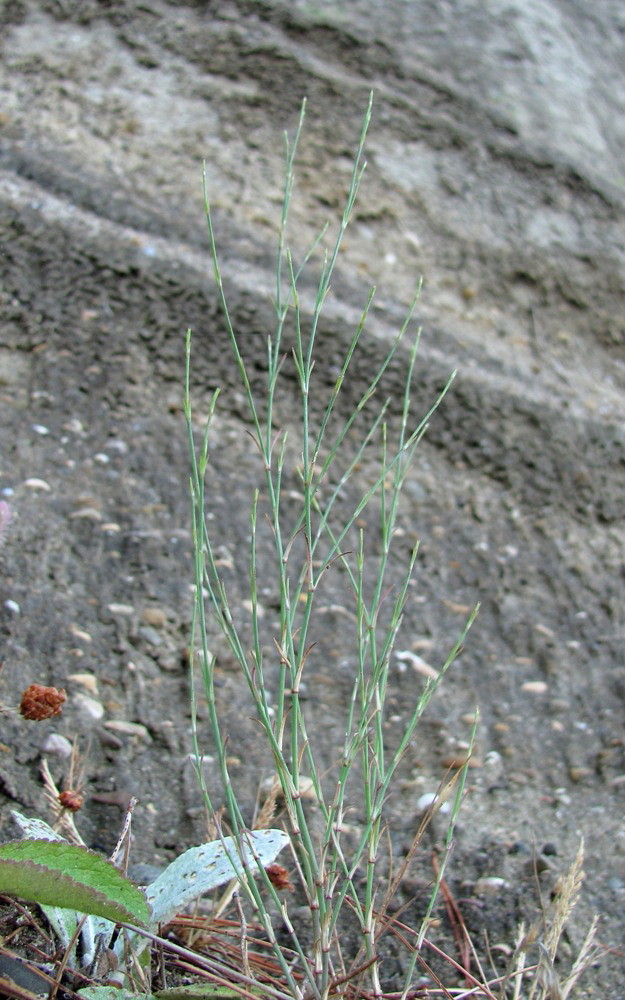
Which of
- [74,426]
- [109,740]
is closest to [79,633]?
[109,740]

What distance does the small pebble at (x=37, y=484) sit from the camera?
1.81m

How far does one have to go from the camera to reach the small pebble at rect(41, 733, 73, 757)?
1.29 m

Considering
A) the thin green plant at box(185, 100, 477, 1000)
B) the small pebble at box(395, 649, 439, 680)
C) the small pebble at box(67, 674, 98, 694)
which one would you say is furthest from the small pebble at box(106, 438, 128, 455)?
the small pebble at box(395, 649, 439, 680)

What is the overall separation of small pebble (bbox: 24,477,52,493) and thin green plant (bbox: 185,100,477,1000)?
0.36 m

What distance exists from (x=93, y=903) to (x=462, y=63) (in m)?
3.47

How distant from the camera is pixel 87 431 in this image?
202cm

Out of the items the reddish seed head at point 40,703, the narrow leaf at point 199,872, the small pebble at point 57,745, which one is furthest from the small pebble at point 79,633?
the narrow leaf at point 199,872

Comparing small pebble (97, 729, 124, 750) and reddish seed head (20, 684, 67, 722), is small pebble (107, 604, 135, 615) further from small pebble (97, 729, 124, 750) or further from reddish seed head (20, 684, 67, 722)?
reddish seed head (20, 684, 67, 722)

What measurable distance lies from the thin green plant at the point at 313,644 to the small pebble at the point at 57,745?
204 mm

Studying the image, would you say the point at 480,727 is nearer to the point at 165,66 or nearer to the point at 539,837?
the point at 539,837

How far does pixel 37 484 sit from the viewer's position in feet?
5.99

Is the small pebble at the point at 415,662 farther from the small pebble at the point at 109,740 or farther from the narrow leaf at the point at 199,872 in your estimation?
the narrow leaf at the point at 199,872

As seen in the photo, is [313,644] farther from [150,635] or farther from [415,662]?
[415,662]

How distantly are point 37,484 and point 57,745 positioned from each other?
2.24 ft
